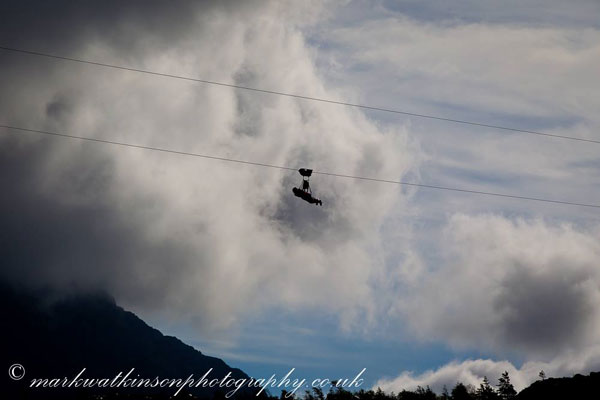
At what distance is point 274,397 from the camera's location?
398ft

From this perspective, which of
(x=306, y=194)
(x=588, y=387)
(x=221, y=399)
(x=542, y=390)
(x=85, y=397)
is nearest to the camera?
(x=306, y=194)

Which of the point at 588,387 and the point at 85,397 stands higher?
the point at 85,397

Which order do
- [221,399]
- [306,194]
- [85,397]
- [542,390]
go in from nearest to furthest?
[306,194] < [542,390] < [85,397] < [221,399]

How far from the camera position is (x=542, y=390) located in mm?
100562

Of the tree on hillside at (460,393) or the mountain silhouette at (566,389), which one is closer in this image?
the mountain silhouette at (566,389)

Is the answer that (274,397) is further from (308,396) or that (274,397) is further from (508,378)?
(508,378)

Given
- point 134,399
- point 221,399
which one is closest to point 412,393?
point 221,399

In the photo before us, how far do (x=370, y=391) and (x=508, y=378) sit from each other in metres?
27.8

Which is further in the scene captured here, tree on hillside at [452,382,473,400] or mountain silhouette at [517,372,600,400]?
tree on hillside at [452,382,473,400]

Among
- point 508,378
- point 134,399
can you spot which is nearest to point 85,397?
point 134,399

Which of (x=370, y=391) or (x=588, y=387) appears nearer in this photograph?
(x=588, y=387)

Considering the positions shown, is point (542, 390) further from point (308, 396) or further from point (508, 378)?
point (308, 396)

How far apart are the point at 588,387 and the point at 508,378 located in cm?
3226

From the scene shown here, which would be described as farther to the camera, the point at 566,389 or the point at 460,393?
the point at 460,393
